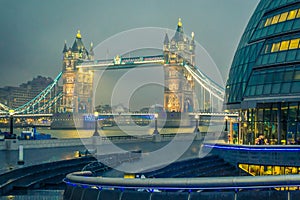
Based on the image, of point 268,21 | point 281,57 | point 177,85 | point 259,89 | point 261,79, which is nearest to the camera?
point 281,57

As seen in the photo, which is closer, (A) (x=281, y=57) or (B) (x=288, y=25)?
(A) (x=281, y=57)

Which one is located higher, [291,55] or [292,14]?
[292,14]

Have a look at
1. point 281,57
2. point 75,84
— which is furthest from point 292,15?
→ point 75,84

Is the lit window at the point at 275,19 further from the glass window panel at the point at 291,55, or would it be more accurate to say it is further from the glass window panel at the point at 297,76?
the glass window panel at the point at 297,76

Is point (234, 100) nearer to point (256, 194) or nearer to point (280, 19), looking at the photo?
point (280, 19)

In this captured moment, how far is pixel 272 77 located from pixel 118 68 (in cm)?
14361

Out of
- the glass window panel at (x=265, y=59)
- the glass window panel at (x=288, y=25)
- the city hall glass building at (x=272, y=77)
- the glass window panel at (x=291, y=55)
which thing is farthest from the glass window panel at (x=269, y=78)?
the glass window panel at (x=288, y=25)

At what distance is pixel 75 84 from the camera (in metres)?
178

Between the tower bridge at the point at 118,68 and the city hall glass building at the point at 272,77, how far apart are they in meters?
96.1

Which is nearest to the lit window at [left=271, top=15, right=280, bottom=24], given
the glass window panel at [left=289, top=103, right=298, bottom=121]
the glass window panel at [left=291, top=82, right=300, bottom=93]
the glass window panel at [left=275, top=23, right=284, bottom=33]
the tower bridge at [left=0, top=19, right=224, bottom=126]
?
the glass window panel at [left=275, top=23, right=284, bottom=33]

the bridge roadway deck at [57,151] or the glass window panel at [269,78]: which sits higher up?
the glass window panel at [269,78]

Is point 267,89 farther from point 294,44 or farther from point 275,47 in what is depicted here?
point 294,44

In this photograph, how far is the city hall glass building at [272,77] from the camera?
29.0 metres

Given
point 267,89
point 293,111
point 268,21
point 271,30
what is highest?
point 268,21
